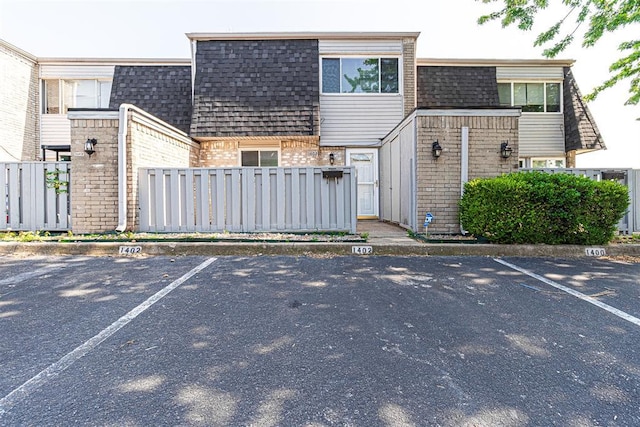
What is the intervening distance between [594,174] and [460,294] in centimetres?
635

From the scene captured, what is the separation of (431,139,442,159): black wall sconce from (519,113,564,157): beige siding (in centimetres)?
811

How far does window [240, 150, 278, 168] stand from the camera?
1109cm

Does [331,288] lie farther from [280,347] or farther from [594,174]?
[594,174]

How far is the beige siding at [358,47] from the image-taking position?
11031mm

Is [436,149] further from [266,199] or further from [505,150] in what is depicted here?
[266,199]

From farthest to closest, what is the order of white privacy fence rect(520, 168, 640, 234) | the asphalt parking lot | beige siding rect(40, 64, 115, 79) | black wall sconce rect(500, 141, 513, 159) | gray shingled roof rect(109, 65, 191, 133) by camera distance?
1. beige siding rect(40, 64, 115, 79)
2. gray shingled roof rect(109, 65, 191, 133)
3. white privacy fence rect(520, 168, 640, 234)
4. black wall sconce rect(500, 141, 513, 159)
5. the asphalt parking lot

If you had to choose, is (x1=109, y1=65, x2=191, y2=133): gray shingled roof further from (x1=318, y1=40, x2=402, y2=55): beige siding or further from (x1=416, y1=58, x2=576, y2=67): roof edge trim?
(x1=416, y1=58, x2=576, y2=67): roof edge trim

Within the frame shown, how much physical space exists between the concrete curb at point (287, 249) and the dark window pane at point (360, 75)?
7.64 meters

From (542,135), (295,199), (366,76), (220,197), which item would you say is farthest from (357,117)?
(542,135)

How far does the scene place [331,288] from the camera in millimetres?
3764

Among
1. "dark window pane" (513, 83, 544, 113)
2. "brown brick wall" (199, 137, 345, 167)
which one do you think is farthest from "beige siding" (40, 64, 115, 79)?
"dark window pane" (513, 83, 544, 113)

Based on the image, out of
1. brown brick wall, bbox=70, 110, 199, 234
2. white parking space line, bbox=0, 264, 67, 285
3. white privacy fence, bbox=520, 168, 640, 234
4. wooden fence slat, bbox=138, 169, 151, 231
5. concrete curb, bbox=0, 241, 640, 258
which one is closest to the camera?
white parking space line, bbox=0, 264, 67, 285

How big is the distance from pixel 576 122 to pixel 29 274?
54.2 feet

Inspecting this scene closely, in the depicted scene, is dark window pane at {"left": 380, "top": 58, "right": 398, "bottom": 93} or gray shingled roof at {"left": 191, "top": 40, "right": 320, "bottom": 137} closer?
gray shingled roof at {"left": 191, "top": 40, "right": 320, "bottom": 137}
